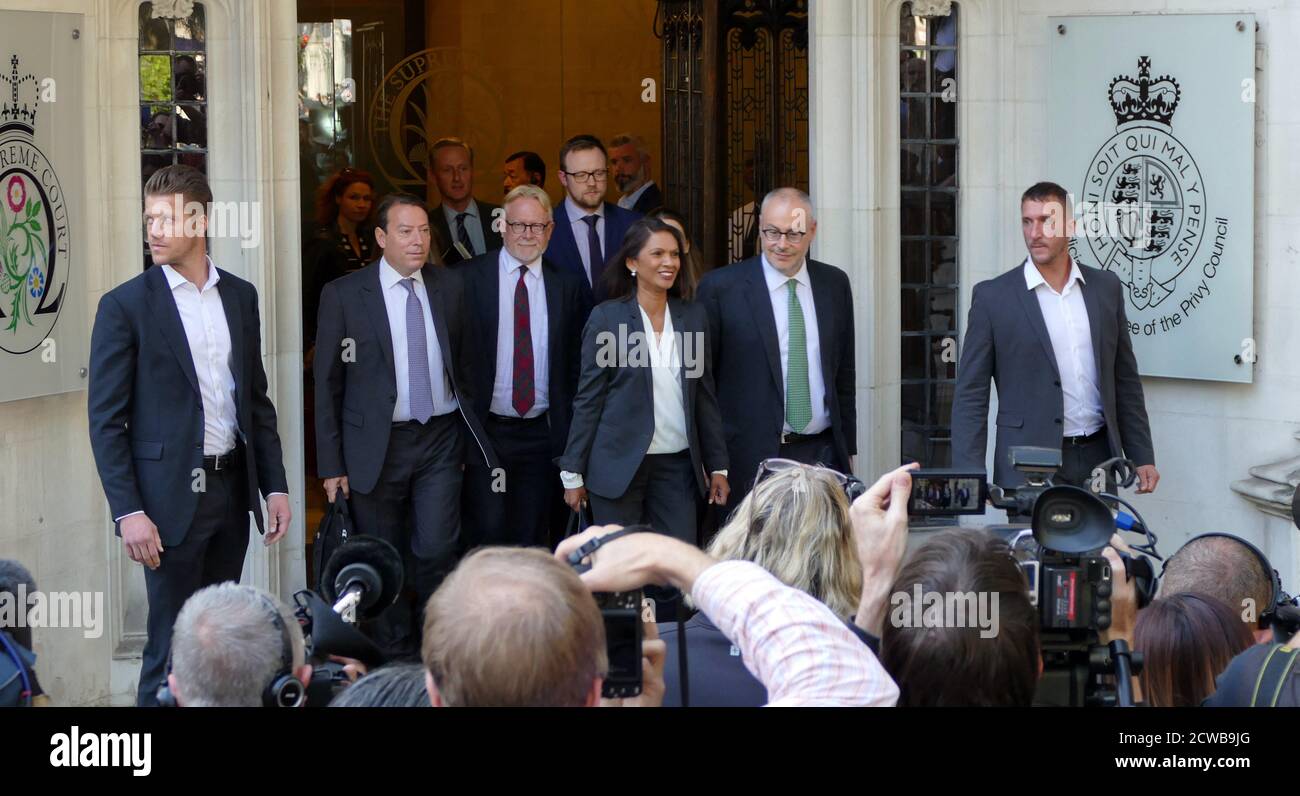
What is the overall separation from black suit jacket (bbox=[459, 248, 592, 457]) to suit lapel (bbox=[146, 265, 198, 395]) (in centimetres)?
141

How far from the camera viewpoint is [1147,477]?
6031 mm

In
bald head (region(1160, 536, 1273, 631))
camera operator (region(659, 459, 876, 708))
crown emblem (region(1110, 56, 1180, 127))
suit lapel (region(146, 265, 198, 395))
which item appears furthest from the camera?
crown emblem (region(1110, 56, 1180, 127))

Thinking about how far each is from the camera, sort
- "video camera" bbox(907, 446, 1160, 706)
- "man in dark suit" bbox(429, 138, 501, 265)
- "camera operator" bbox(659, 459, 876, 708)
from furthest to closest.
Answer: "man in dark suit" bbox(429, 138, 501, 265) → "camera operator" bbox(659, 459, 876, 708) → "video camera" bbox(907, 446, 1160, 706)

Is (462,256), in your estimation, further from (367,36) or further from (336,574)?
(336,574)

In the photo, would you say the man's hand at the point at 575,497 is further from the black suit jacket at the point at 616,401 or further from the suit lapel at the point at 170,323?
the suit lapel at the point at 170,323

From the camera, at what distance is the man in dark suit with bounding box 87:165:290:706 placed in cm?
488

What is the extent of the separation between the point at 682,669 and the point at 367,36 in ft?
25.3

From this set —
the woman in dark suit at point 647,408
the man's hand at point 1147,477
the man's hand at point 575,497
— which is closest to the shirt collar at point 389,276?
A: the woman in dark suit at point 647,408

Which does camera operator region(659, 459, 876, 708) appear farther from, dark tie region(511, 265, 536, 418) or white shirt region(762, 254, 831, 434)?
dark tie region(511, 265, 536, 418)

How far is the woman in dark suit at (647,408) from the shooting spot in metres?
5.85

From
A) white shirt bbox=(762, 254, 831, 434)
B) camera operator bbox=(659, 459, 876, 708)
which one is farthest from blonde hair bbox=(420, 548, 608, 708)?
white shirt bbox=(762, 254, 831, 434)

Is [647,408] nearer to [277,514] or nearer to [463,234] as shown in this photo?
[277,514]

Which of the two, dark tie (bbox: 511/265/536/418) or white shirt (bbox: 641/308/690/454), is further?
dark tie (bbox: 511/265/536/418)
